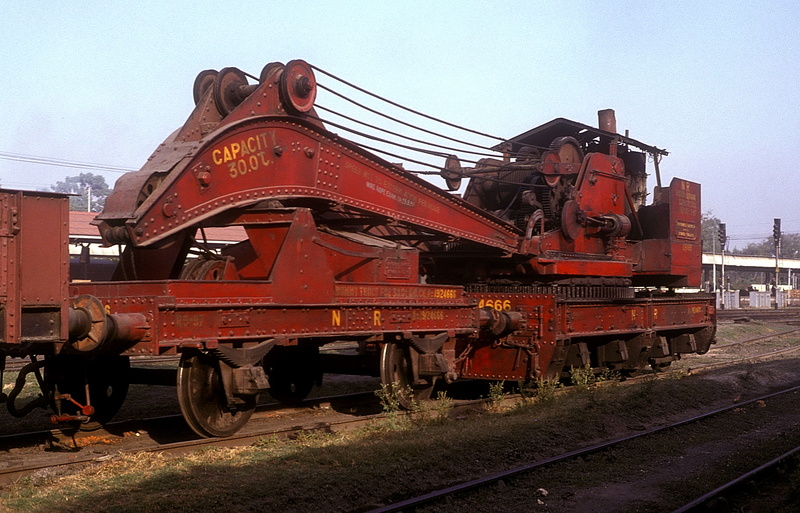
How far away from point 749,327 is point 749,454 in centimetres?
2655

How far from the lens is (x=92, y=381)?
9.59 metres

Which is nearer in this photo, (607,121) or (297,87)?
(297,87)

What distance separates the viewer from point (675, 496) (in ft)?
23.0

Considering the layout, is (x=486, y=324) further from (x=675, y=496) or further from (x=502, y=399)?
(x=675, y=496)

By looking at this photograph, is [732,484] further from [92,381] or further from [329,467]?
[92,381]

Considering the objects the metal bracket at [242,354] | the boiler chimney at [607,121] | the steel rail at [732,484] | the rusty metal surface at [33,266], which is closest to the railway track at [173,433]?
the metal bracket at [242,354]

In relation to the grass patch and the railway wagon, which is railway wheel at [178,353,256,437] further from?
the grass patch

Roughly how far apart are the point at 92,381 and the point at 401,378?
3.87 m

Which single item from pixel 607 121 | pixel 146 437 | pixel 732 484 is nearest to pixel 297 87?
pixel 146 437

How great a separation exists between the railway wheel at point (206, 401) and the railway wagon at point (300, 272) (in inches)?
0.9

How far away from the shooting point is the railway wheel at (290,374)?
11641mm

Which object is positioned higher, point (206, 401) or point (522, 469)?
point (206, 401)

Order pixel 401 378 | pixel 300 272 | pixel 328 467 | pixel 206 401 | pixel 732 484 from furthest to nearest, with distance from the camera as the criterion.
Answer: pixel 401 378
pixel 300 272
pixel 206 401
pixel 328 467
pixel 732 484

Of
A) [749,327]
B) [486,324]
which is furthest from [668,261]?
[749,327]
